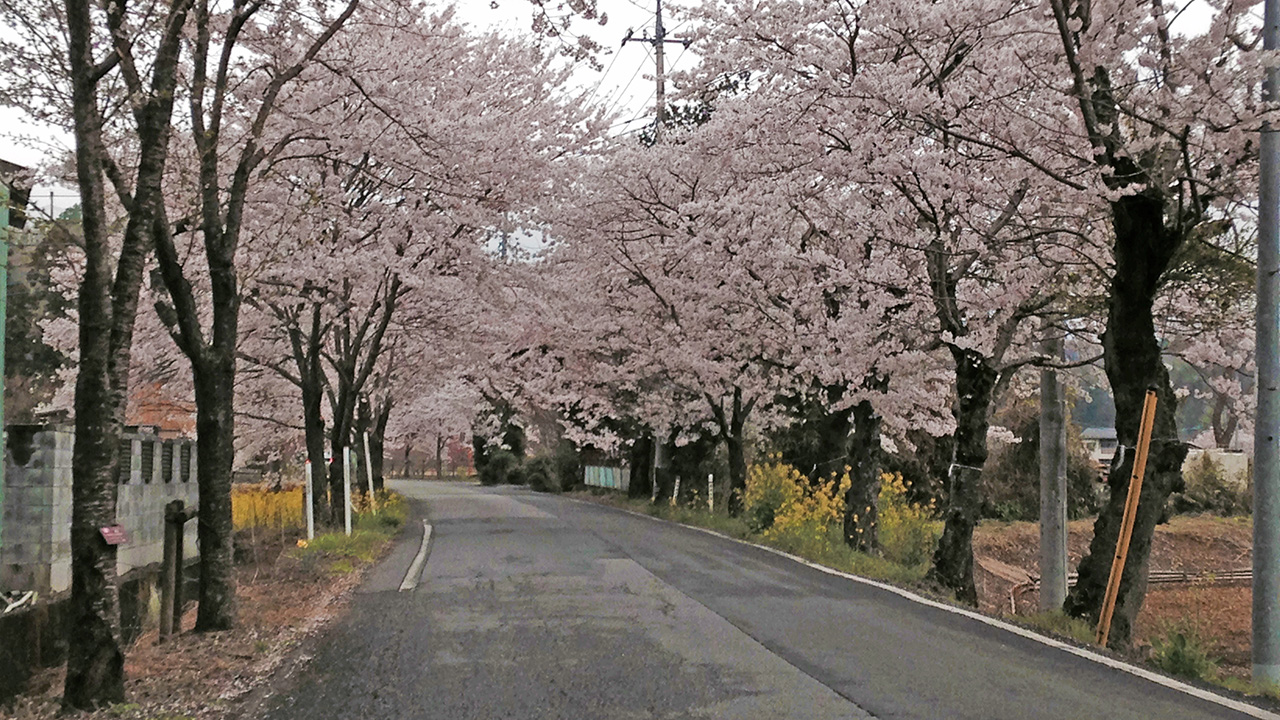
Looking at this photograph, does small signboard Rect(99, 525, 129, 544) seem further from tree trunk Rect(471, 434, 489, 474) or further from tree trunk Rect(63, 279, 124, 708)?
tree trunk Rect(471, 434, 489, 474)

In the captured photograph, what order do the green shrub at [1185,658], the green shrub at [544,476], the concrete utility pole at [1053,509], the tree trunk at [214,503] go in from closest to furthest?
the green shrub at [1185,658] < the tree trunk at [214,503] < the concrete utility pole at [1053,509] < the green shrub at [544,476]

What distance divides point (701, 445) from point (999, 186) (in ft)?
59.4

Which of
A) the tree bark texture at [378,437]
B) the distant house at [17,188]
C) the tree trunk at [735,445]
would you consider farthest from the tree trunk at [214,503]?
the tree bark texture at [378,437]

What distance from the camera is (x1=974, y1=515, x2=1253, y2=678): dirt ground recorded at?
77.5 ft

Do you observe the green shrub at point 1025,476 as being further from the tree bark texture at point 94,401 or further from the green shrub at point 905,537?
the tree bark texture at point 94,401

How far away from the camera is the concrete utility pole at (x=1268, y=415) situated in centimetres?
788

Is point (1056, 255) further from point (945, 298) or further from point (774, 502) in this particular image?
point (774, 502)

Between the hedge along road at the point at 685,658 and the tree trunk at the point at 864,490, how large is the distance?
14.2ft

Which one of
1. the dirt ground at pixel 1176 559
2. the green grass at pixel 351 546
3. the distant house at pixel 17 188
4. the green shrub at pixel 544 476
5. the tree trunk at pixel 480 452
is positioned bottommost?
the dirt ground at pixel 1176 559

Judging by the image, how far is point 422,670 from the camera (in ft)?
25.1

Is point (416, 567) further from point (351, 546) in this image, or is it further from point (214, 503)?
point (214, 503)

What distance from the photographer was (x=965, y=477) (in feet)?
46.5

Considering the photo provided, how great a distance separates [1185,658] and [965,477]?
638 centimetres

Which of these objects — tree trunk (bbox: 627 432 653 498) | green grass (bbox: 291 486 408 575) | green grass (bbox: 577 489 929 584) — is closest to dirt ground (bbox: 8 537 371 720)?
green grass (bbox: 291 486 408 575)
